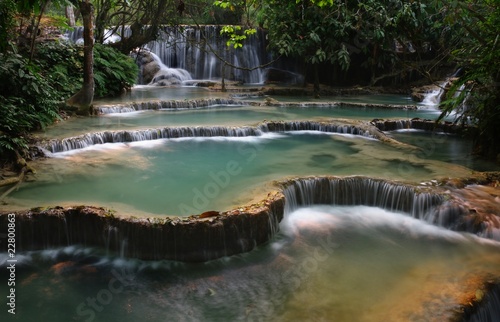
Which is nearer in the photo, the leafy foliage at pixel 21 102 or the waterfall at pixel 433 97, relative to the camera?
the leafy foliage at pixel 21 102

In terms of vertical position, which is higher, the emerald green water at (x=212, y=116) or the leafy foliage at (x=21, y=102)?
the leafy foliage at (x=21, y=102)

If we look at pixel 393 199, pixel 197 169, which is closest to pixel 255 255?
pixel 393 199

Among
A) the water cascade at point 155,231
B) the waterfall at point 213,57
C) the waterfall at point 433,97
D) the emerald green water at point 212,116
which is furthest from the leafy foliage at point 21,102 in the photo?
the waterfall at point 433,97

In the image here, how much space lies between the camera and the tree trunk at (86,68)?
9.73m

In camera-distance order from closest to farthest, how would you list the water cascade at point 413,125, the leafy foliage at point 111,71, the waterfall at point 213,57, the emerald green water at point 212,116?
the emerald green water at point 212,116
the water cascade at point 413,125
the leafy foliage at point 111,71
the waterfall at point 213,57

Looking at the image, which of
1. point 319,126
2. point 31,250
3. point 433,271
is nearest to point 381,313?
point 433,271

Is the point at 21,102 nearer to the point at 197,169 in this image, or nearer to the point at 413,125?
the point at 197,169

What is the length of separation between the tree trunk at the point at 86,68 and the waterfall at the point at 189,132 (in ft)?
7.75

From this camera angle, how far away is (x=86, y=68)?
10453mm

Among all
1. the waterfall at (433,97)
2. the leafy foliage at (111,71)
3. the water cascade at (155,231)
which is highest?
the leafy foliage at (111,71)

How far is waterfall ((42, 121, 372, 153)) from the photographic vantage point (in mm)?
8281

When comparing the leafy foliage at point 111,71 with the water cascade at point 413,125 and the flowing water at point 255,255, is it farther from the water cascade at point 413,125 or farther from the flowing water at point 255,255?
the water cascade at point 413,125

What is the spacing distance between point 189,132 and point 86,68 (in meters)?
2.99

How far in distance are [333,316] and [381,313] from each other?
44cm
